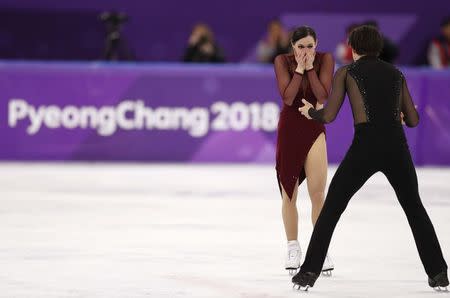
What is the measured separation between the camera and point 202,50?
648 inches

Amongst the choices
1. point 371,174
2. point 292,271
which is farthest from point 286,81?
point 292,271

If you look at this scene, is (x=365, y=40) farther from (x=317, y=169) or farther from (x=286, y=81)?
(x=317, y=169)

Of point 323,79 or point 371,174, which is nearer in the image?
point 371,174

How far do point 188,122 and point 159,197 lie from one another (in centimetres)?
351

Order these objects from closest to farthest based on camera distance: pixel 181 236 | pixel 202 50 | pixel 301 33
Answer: pixel 301 33 < pixel 181 236 < pixel 202 50

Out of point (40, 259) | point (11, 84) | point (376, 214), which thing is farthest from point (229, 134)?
point (40, 259)

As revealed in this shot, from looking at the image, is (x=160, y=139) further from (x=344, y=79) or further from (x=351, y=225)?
(x=344, y=79)

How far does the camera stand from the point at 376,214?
10672 millimetres

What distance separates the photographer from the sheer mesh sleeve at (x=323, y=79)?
7332 millimetres

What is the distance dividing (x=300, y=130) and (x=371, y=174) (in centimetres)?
96

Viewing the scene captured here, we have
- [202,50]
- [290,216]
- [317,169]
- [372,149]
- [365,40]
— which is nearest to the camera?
[372,149]

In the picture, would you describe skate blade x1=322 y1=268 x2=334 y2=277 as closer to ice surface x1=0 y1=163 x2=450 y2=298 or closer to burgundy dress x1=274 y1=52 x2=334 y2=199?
ice surface x1=0 y1=163 x2=450 y2=298

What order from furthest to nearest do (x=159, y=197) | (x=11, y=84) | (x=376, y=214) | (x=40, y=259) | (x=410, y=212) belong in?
1. (x=11, y=84)
2. (x=159, y=197)
3. (x=376, y=214)
4. (x=40, y=259)
5. (x=410, y=212)

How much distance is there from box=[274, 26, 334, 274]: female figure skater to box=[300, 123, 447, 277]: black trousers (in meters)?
0.69
